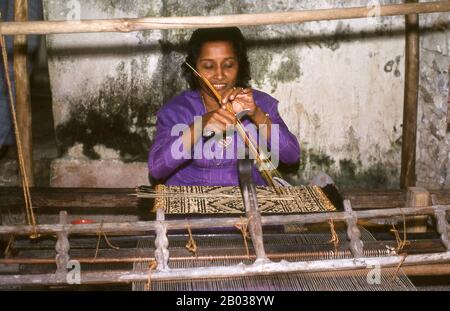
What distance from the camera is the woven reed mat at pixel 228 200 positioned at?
2605 millimetres

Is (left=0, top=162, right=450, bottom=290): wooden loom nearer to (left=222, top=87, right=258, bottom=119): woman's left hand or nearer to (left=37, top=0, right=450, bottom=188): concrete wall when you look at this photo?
(left=222, top=87, right=258, bottom=119): woman's left hand

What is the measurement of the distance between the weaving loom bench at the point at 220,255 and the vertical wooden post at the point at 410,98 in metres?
1.66

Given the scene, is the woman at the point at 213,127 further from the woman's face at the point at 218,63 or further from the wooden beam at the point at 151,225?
the wooden beam at the point at 151,225

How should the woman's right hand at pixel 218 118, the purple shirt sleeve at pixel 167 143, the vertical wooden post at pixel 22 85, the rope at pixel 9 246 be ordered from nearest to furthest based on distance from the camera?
the rope at pixel 9 246
the woman's right hand at pixel 218 118
the purple shirt sleeve at pixel 167 143
the vertical wooden post at pixel 22 85

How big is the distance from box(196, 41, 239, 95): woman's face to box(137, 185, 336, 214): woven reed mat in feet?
2.34

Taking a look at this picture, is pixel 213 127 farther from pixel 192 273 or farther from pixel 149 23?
pixel 192 273

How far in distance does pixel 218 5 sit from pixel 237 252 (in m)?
2.60

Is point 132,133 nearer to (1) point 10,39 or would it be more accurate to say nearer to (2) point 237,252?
(1) point 10,39

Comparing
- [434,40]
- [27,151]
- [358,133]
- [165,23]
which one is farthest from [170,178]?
[434,40]

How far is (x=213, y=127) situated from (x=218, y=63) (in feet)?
1.53

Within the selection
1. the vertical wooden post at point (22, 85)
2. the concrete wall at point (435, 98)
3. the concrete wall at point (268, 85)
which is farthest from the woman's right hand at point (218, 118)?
the concrete wall at point (435, 98)

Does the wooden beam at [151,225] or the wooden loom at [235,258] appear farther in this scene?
the wooden beam at [151,225]

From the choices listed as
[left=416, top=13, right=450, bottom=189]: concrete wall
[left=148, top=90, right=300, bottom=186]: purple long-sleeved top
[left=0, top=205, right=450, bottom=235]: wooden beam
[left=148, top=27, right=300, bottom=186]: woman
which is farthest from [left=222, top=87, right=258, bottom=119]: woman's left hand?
[left=416, top=13, right=450, bottom=189]: concrete wall

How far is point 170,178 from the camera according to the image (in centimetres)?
336
